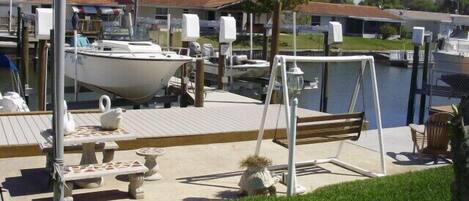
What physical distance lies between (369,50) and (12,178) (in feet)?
186

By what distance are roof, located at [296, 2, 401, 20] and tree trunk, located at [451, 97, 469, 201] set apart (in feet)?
194

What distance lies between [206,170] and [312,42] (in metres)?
50.3

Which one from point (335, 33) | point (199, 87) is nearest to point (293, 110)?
point (199, 87)

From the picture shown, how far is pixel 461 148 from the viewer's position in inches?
164

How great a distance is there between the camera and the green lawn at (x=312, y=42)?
5053cm

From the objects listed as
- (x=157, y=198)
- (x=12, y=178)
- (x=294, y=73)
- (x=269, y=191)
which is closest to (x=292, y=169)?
(x=269, y=191)

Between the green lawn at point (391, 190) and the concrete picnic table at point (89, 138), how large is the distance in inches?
67.1

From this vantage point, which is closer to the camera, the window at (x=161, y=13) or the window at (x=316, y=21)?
the window at (x=161, y=13)

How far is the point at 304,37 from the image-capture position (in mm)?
58719

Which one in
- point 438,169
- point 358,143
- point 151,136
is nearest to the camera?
point 438,169

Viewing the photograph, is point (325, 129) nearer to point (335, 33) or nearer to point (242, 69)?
point (335, 33)

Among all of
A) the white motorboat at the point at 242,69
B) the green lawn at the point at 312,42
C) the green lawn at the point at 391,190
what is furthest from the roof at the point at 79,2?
the green lawn at the point at 391,190

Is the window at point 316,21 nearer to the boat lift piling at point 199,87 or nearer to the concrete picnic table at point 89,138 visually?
the boat lift piling at point 199,87

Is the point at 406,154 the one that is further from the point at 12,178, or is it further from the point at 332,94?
the point at 332,94
